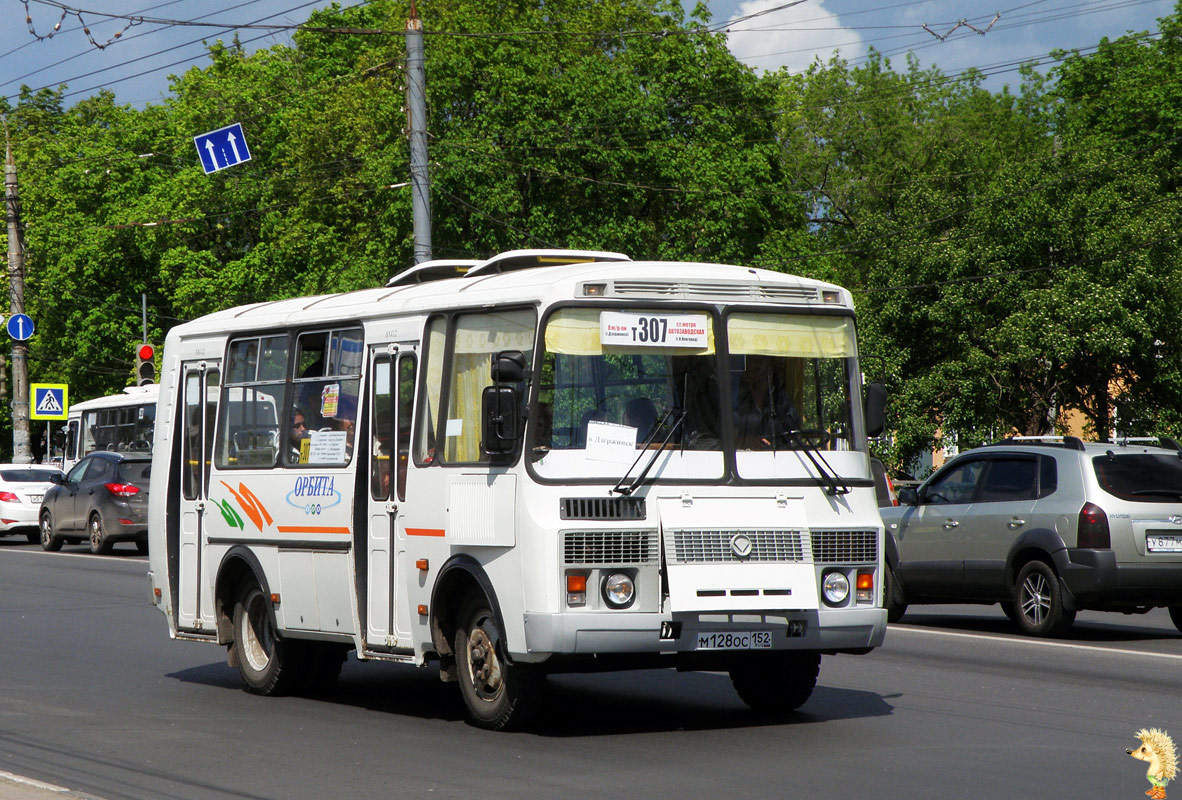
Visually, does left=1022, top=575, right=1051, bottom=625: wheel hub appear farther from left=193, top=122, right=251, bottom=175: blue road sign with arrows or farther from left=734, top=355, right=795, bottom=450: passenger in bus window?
left=193, top=122, right=251, bottom=175: blue road sign with arrows

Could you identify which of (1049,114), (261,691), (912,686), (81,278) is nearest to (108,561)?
(261,691)

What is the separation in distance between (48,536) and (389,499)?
75.5 ft

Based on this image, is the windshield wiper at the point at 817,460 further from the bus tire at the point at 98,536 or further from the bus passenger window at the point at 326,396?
the bus tire at the point at 98,536

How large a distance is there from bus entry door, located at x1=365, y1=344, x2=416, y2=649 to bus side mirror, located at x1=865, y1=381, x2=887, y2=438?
2.73 m

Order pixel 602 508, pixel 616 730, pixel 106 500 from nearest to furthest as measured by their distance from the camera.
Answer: pixel 602 508 → pixel 616 730 → pixel 106 500

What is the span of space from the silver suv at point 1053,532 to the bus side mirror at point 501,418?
6325mm

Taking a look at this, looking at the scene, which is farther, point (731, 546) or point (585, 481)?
point (731, 546)

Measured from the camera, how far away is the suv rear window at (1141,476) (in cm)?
1490

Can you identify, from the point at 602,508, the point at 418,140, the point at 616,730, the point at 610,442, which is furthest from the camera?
the point at 418,140

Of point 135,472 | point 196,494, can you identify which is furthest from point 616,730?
point 135,472

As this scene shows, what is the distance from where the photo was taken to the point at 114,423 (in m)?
40.0

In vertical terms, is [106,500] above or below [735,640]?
above

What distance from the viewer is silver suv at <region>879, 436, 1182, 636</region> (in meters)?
14.7

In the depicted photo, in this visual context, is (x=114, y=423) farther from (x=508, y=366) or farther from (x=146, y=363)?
(x=508, y=366)
